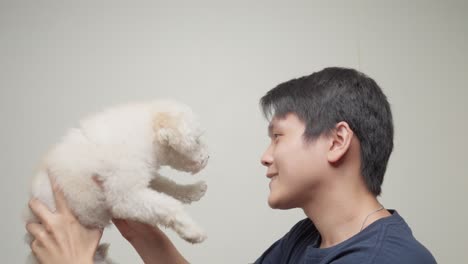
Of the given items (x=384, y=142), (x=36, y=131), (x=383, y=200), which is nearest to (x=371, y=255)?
(x=384, y=142)

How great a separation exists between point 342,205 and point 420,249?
0.20 m

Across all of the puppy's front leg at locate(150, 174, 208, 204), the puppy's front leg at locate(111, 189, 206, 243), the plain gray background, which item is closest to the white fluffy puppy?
the puppy's front leg at locate(111, 189, 206, 243)

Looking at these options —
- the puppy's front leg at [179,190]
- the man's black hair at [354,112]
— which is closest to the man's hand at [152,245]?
the puppy's front leg at [179,190]

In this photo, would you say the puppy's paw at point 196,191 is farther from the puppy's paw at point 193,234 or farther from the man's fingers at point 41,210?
the man's fingers at point 41,210

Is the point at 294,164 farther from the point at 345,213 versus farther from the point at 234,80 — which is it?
the point at 234,80

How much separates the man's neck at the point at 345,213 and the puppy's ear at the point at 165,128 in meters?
0.41

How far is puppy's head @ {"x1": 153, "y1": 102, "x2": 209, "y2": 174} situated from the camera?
3.35 feet

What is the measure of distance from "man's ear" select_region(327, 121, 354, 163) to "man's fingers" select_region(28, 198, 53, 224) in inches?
28.5

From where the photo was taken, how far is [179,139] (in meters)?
1.02

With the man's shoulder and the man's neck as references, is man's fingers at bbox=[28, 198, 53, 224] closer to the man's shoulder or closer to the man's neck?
the man's neck

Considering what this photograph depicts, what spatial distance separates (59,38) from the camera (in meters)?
1.66

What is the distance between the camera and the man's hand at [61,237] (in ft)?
3.22

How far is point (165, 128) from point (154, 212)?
8.5 inches

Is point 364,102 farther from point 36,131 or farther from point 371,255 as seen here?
point 36,131
